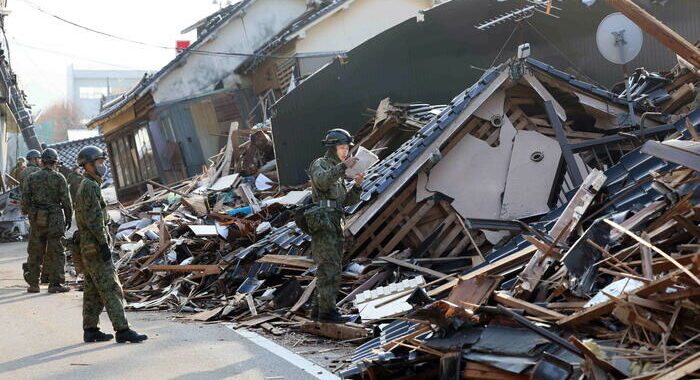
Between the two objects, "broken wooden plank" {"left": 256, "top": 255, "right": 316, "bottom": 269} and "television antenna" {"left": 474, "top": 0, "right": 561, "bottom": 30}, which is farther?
"television antenna" {"left": 474, "top": 0, "right": 561, "bottom": 30}

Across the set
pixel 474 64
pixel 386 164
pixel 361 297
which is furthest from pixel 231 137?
pixel 361 297

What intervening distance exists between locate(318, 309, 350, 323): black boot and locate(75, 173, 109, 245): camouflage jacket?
2.41 m

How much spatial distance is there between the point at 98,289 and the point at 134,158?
25.9 m

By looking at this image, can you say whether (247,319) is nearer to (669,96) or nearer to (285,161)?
(669,96)

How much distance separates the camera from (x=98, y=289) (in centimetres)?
880

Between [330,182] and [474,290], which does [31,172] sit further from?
[474,290]

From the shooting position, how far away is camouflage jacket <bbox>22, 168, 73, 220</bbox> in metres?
13.6

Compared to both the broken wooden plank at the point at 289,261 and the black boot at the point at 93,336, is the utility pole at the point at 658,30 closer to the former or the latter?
the black boot at the point at 93,336

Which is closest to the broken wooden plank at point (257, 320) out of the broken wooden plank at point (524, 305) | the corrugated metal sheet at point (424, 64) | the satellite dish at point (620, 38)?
the broken wooden plank at point (524, 305)

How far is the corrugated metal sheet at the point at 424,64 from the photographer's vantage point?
2003 cm

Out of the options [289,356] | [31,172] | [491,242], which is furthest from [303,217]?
[31,172]

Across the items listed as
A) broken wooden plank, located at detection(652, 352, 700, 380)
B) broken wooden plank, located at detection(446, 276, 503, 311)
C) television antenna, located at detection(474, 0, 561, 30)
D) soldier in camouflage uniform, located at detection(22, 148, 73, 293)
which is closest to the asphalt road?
broken wooden plank, located at detection(446, 276, 503, 311)

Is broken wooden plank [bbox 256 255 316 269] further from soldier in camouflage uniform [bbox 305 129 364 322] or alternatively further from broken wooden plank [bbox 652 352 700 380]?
broken wooden plank [bbox 652 352 700 380]

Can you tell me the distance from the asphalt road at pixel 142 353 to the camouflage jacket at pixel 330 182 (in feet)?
5.67
